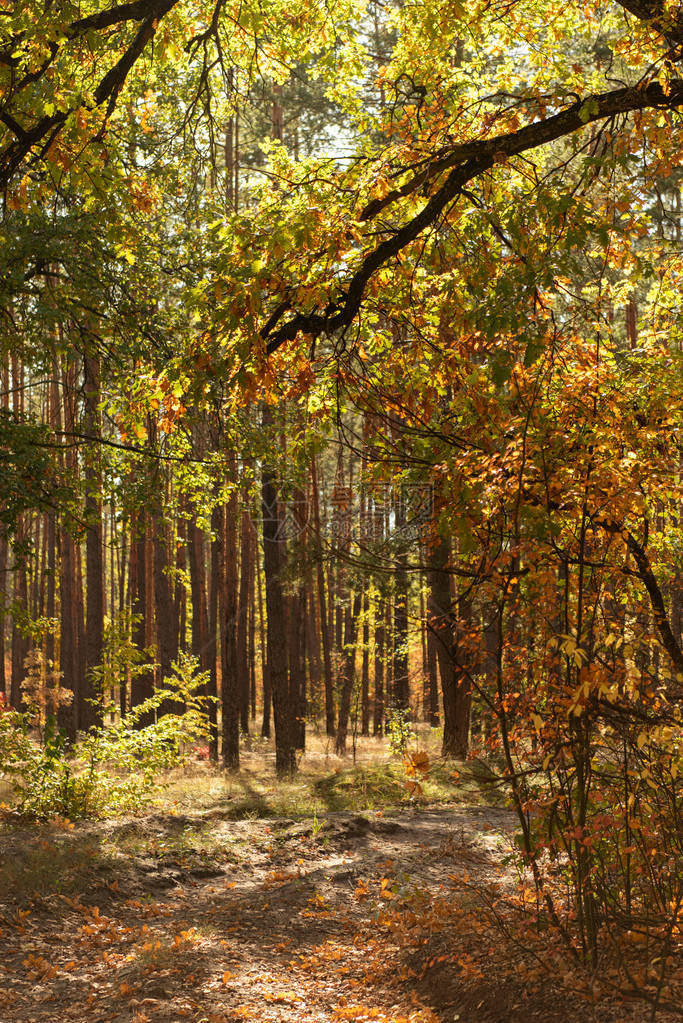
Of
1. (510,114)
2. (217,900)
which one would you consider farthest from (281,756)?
(510,114)

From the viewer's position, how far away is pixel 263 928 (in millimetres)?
6625

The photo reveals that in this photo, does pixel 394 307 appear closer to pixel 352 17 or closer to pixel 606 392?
pixel 606 392

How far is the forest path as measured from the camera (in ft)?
16.3

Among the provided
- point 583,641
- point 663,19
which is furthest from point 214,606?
point 663,19

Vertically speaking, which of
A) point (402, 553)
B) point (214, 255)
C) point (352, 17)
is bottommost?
point (402, 553)

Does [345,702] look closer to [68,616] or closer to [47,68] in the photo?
[68,616]

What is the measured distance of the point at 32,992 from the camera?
543 centimetres

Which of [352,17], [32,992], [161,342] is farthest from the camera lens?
[161,342]

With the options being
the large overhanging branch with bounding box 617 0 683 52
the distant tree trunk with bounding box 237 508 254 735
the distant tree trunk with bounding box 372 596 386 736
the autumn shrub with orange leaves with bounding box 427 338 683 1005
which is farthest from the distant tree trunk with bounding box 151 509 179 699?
the large overhanging branch with bounding box 617 0 683 52

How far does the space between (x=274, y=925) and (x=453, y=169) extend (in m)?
5.75

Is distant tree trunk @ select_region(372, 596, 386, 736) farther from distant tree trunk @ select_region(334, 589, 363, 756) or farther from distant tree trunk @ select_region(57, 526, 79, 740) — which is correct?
distant tree trunk @ select_region(57, 526, 79, 740)

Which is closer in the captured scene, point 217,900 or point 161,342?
point 217,900

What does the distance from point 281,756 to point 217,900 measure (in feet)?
24.9

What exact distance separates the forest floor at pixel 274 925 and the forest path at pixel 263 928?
0.7 inches
